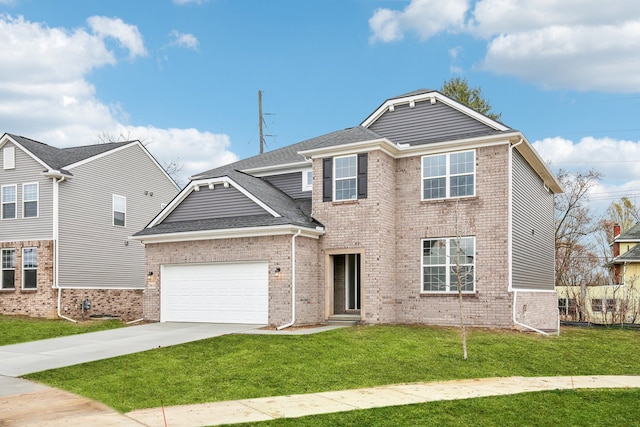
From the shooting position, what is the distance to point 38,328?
1981 cm

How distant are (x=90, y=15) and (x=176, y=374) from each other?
16.7 meters

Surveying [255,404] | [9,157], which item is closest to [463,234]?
[255,404]

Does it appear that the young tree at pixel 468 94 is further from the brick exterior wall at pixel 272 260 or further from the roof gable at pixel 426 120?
the brick exterior wall at pixel 272 260

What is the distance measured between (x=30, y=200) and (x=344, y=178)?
45.8ft

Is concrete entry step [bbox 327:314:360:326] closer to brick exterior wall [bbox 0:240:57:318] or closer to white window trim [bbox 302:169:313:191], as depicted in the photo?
white window trim [bbox 302:169:313:191]

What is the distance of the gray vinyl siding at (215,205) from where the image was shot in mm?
19558

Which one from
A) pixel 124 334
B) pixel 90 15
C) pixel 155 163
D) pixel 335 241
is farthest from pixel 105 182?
pixel 335 241

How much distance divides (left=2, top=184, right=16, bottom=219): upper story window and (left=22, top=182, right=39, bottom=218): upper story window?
607 mm

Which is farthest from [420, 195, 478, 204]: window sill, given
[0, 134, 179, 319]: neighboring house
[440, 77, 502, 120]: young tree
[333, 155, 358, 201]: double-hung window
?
[440, 77, 502, 120]: young tree

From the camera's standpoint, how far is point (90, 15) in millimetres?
22531

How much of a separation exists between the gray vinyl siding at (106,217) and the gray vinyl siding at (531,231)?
1582cm

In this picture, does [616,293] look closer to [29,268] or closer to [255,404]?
[255,404]

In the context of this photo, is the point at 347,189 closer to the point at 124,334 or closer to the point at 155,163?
the point at 124,334

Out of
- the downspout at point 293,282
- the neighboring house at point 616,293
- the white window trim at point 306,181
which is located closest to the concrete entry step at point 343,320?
the downspout at point 293,282
